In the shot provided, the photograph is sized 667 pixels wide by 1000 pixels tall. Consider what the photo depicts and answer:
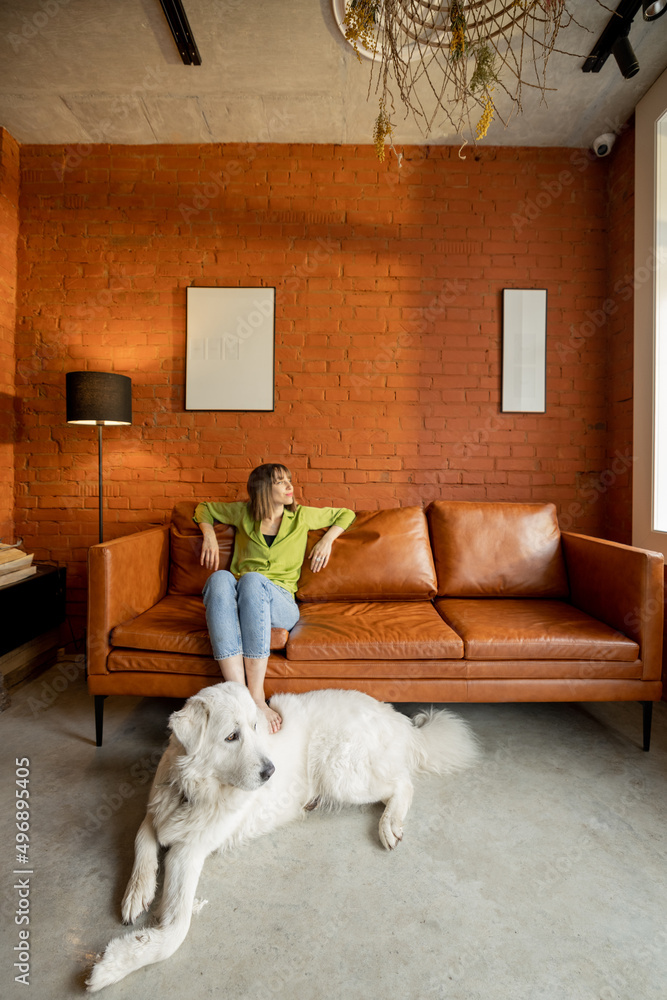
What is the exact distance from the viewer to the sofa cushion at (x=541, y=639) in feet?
6.15

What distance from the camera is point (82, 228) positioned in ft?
9.65

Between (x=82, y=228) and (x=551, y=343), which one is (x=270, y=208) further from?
(x=551, y=343)

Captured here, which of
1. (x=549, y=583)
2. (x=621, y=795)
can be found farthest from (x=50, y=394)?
(x=621, y=795)

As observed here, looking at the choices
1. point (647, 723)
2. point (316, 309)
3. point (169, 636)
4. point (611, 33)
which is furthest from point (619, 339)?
point (169, 636)

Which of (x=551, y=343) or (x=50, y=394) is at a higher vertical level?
(x=551, y=343)

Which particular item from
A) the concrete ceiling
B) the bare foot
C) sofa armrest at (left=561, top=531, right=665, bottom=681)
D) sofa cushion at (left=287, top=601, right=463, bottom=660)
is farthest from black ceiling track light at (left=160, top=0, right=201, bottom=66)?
sofa armrest at (left=561, top=531, right=665, bottom=681)

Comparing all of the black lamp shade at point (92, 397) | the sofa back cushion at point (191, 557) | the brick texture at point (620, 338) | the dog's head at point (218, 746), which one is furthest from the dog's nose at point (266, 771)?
the brick texture at point (620, 338)

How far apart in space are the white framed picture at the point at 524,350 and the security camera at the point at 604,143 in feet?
2.71

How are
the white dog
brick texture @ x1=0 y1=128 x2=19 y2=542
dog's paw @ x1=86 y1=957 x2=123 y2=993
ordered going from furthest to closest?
brick texture @ x1=0 y1=128 x2=19 y2=542 → the white dog → dog's paw @ x1=86 y1=957 x2=123 y2=993

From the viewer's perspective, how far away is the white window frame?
244cm

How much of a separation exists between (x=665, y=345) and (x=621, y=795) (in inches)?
85.4

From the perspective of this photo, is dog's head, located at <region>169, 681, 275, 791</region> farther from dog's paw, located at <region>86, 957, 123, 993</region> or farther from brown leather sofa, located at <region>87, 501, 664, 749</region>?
brown leather sofa, located at <region>87, 501, 664, 749</region>

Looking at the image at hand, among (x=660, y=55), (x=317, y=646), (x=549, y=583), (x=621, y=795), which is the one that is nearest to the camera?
(x=621, y=795)

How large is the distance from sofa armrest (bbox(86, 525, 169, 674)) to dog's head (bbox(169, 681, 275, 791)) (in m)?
0.86
